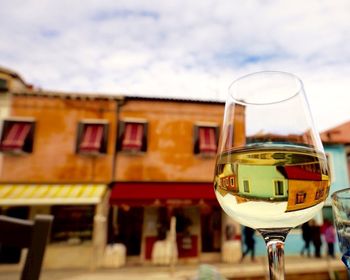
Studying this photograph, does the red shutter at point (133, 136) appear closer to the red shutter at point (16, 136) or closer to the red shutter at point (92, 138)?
the red shutter at point (92, 138)

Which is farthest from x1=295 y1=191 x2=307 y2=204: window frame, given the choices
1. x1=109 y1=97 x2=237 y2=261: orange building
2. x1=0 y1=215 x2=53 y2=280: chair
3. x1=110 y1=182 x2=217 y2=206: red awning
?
x1=109 y1=97 x2=237 y2=261: orange building

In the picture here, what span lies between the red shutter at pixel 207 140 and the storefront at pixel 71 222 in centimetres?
430

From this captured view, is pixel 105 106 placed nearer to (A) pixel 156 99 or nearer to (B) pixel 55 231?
(A) pixel 156 99

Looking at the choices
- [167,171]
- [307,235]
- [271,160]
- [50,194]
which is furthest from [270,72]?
[307,235]

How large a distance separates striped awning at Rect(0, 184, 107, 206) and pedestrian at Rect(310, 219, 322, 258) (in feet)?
29.0

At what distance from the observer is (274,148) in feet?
2.17

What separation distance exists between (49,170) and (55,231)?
234 cm

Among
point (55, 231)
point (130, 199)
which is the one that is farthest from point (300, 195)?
point (55, 231)

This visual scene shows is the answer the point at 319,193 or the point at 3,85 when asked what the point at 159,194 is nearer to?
the point at 3,85

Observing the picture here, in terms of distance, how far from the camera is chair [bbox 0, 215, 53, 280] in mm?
1139

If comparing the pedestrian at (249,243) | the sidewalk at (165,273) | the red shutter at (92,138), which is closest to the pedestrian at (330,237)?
the sidewalk at (165,273)

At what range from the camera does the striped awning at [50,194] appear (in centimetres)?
933

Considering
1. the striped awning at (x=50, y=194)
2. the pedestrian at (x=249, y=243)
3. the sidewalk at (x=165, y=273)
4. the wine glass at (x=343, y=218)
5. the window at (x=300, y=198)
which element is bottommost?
the sidewalk at (x=165, y=273)

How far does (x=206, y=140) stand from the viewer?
1219 centimetres
